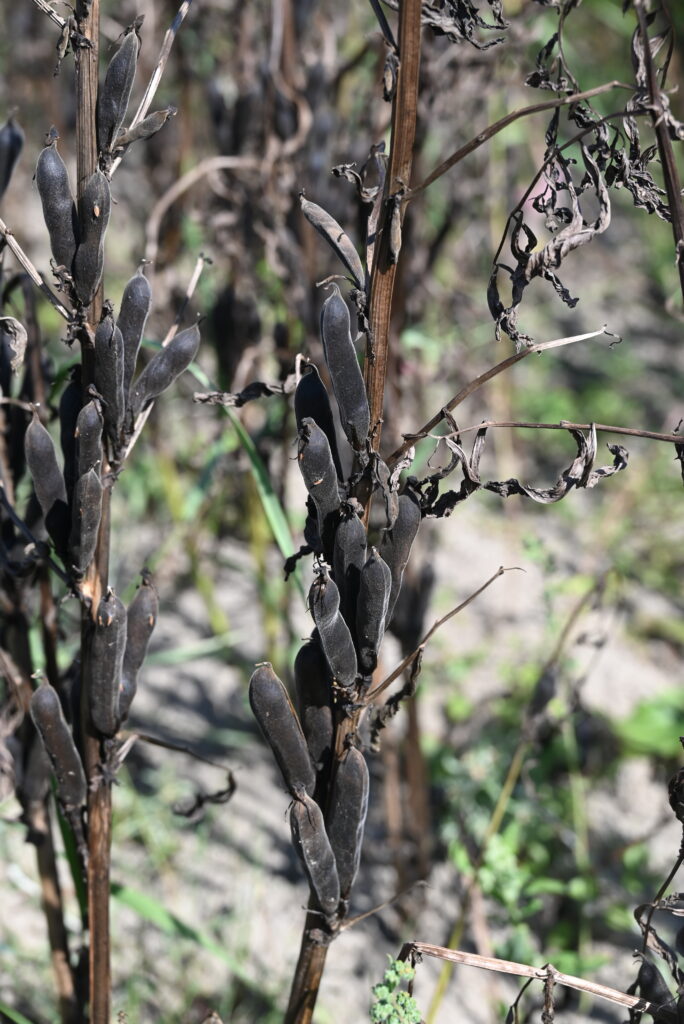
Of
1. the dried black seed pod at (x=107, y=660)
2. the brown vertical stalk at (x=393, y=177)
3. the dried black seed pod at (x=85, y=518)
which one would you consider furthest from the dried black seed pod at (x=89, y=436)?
the brown vertical stalk at (x=393, y=177)

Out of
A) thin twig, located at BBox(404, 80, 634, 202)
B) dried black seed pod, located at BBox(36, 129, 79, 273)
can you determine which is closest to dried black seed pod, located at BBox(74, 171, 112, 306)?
dried black seed pod, located at BBox(36, 129, 79, 273)

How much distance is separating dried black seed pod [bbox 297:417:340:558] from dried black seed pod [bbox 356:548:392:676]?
0.16ft

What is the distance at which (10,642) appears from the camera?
105 cm

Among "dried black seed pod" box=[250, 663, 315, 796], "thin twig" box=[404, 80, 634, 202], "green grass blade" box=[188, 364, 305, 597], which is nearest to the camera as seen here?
"thin twig" box=[404, 80, 634, 202]

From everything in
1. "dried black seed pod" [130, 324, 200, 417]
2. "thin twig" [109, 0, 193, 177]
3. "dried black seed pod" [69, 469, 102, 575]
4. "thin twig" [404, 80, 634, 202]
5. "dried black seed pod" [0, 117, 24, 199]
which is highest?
"dried black seed pod" [0, 117, 24, 199]

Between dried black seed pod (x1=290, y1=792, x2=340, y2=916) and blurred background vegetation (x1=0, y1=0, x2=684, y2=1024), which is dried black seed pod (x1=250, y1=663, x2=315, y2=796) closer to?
dried black seed pod (x1=290, y1=792, x2=340, y2=916)

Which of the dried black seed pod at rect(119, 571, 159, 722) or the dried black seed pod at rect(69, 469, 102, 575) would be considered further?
the dried black seed pod at rect(119, 571, 159, 722)

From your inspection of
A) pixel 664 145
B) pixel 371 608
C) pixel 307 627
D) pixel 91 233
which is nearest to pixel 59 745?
pixel 371 608

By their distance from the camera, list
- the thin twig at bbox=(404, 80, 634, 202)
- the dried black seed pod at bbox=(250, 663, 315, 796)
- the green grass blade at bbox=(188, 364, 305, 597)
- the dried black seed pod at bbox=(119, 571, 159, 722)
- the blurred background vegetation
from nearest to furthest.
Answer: the thin twig at bbox=(404, 80, 634, 202) → the dried black seed pod at bbox=(250, 663, 315, 796) → the dried black seed pod at bbox=(119, 571, 159, 722) → the green grass blade at bbox=(188, 364, 305, 597) → the blurred background vegetation

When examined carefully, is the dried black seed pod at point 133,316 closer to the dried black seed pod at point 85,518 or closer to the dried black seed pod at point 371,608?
the dried black seed pod at point 85,518

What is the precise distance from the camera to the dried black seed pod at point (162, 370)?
0.80 m

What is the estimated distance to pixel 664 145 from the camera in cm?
70

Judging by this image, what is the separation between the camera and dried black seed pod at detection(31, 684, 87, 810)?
804 millimetres

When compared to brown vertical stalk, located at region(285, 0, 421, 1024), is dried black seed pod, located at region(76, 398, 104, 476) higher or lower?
lower
